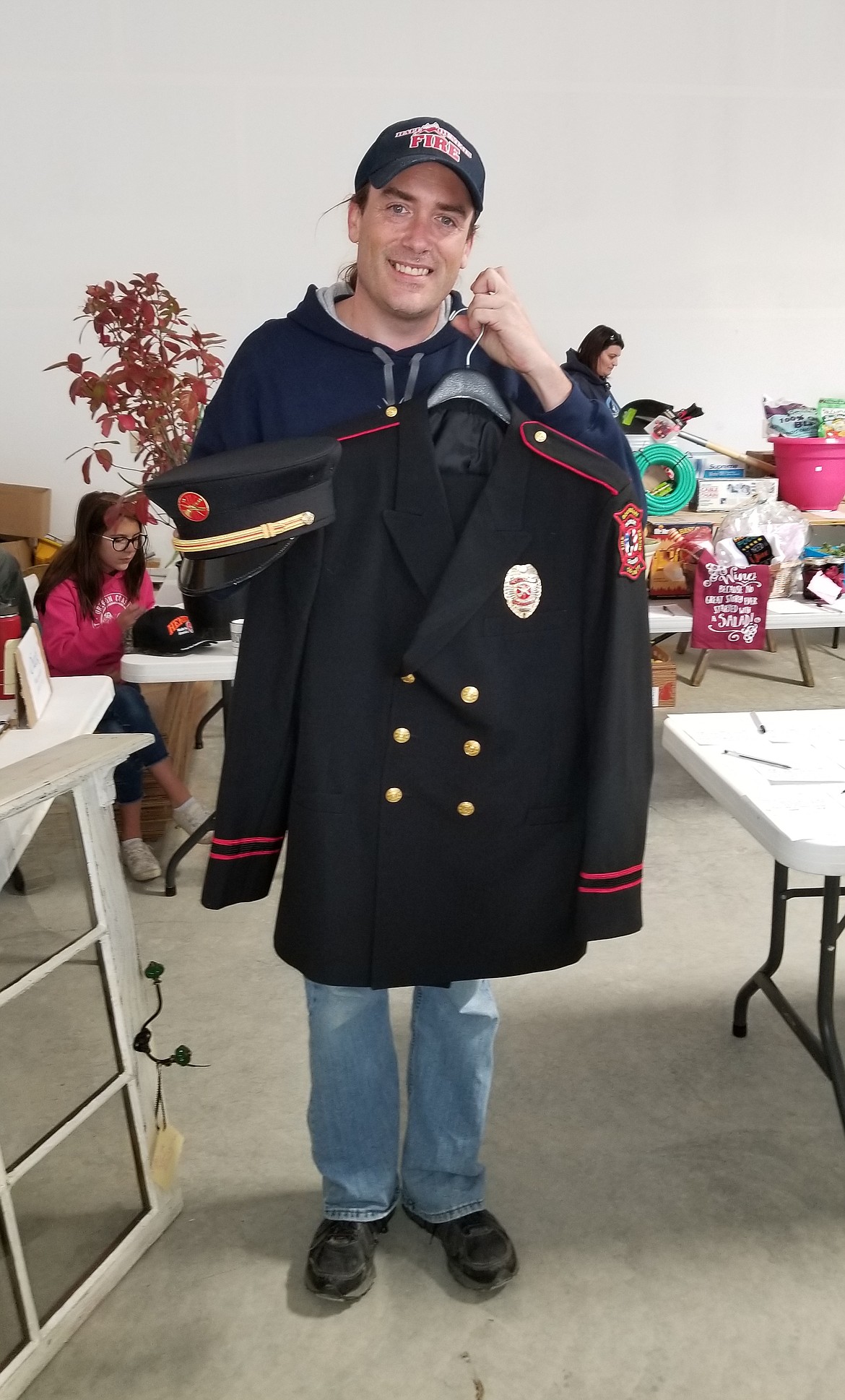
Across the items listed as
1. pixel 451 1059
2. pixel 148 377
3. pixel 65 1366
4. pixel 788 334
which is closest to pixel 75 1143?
pixel 65 1366

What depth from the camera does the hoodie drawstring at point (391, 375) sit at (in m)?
1.45

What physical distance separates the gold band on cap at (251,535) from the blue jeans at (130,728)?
6.39 feet

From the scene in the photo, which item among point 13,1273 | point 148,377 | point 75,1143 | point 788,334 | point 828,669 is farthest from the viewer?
point 788,334

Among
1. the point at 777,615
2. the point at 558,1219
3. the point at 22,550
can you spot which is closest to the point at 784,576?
the point at 777,615

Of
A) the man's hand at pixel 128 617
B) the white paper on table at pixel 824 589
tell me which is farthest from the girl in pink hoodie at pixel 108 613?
the white paper on table at pixel 824 589

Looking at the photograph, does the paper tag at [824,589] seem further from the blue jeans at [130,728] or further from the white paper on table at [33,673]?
the white paper on table at [33,673]

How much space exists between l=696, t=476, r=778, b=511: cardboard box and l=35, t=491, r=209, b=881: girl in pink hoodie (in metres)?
2.69

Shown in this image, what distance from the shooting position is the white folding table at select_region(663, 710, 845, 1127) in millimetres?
1775

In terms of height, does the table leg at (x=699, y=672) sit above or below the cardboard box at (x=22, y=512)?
below

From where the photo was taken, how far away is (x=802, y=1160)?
Result: 6.73 ft

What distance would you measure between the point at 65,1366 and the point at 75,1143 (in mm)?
383

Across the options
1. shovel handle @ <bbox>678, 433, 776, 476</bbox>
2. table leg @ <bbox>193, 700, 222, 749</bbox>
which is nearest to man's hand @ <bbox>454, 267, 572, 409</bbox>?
table leg @ <bbox>193, 700, 222, 749</bbox>

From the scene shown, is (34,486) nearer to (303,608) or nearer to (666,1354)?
(303,608)

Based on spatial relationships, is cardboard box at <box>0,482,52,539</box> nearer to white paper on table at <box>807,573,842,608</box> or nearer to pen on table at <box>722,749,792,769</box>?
white paper on table at <box>807,573,842,608</box>
